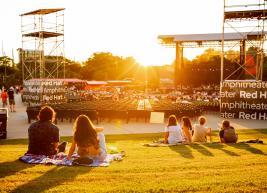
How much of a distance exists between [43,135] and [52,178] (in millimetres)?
2193

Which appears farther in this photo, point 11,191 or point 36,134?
point 36,134

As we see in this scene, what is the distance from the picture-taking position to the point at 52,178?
20.4 feet

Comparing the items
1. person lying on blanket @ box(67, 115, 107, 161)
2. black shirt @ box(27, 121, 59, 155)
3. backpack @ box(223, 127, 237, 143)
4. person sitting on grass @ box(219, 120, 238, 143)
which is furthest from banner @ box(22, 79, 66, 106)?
person lying on blanket @ box(67, 115, 107, 161)

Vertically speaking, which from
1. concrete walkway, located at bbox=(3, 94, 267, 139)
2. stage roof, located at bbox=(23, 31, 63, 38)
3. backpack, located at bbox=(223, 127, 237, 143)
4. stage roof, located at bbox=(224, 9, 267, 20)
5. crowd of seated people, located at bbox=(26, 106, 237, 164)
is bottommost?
concrete walkway, located at bbox=(3, 94, 267, 139)

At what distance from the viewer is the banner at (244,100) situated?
25.5 metres

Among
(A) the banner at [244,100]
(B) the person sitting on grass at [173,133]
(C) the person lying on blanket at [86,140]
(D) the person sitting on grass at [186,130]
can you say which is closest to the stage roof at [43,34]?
(A) the banner at [244,100]

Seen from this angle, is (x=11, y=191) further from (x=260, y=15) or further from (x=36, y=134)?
(x=260, y=15)

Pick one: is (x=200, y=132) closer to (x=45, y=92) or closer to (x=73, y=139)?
Result: (x=73, y=139)

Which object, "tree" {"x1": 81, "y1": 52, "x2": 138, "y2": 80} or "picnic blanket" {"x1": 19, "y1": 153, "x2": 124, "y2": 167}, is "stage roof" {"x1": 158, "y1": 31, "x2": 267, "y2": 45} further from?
"tree" {"x1": 81, "y1": 52, "x2": 138, "y2": 80}

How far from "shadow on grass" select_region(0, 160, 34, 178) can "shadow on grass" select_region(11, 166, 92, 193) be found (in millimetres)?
580

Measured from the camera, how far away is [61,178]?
6.23m

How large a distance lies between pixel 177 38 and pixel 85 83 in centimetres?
2858

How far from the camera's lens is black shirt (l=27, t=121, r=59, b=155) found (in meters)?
8.20

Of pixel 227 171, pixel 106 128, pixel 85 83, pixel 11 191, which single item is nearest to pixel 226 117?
pixel 106 128
